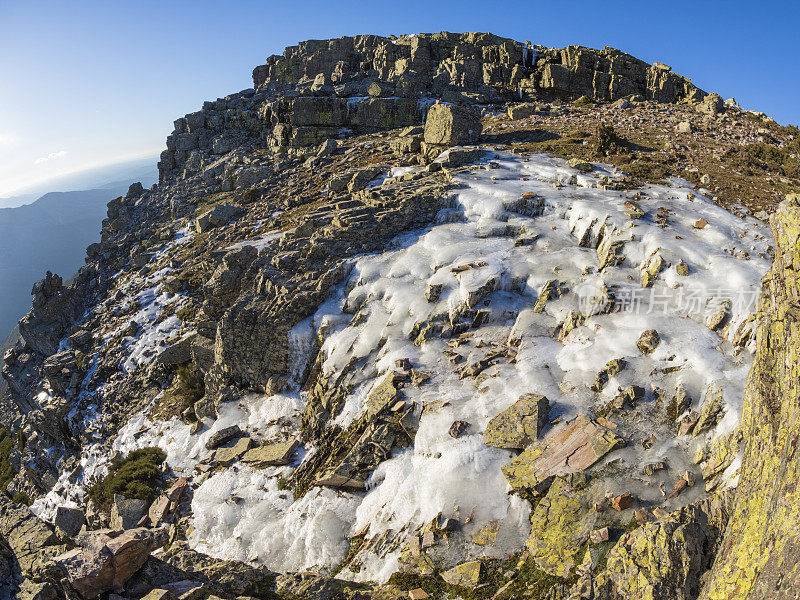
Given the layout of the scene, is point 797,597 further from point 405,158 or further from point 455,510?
point 405,158

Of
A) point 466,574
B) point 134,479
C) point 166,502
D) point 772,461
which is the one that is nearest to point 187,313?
point 134,479

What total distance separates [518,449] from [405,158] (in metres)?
32.9

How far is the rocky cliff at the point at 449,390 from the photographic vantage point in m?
9.90

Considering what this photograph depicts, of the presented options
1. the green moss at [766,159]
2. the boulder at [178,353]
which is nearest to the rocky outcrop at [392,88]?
the boulder at [178,353]

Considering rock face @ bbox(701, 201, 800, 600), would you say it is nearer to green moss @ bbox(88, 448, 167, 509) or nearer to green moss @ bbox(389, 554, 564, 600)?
green moss @ bbox(389, 554, 564, 600)

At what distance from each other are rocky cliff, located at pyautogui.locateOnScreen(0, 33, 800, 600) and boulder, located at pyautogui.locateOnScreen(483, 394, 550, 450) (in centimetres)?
11

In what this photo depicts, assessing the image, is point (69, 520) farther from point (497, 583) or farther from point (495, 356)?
point (495, 356)

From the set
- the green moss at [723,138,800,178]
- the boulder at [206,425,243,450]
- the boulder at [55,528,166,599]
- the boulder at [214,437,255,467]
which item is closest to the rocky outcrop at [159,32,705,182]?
the green moss at [723,138,800,178]

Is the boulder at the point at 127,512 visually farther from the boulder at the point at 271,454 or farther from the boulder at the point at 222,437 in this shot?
the boulder at the point at 271,454

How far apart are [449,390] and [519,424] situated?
3522mm

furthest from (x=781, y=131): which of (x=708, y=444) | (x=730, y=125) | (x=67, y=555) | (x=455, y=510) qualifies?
(x=67, y=555)

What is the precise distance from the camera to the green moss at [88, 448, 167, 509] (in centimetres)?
2100

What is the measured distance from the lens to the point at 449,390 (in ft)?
54.4

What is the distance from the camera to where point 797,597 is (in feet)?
18.2
